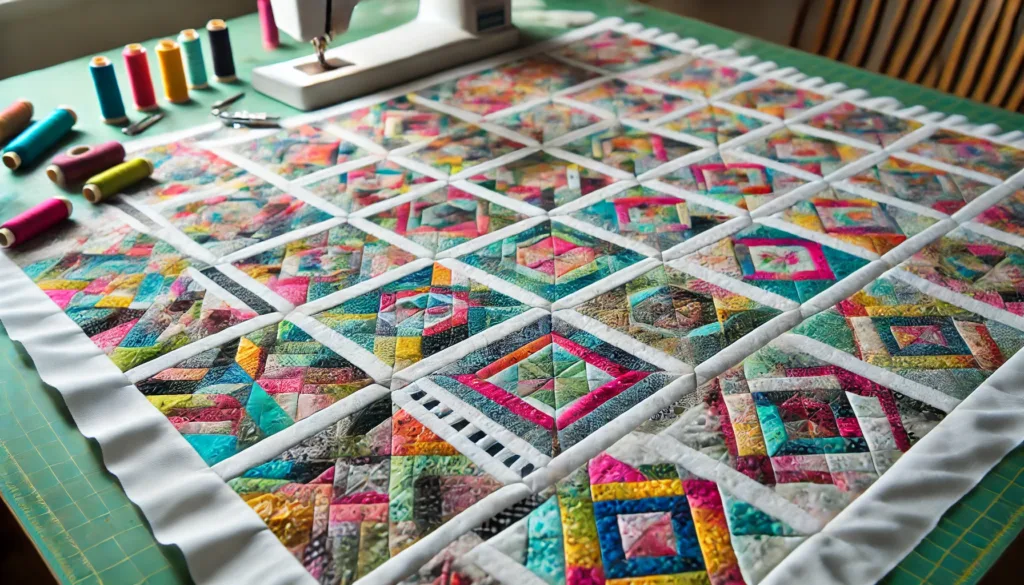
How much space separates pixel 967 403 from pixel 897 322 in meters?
0.17

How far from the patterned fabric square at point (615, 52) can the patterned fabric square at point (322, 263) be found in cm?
87

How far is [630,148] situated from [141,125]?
3.01ft

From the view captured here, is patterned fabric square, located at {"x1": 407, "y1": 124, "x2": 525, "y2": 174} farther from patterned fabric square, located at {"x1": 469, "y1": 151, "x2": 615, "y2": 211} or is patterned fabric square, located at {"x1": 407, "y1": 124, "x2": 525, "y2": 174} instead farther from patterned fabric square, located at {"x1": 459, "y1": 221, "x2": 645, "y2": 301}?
patterned fabric square, located at {"x1": 459, "y1": 221, "x2": 645, "y2": 301}

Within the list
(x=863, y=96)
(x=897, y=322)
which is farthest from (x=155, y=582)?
(x=863, y=96)

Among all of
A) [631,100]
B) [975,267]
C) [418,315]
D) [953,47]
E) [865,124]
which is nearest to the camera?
[418,315]

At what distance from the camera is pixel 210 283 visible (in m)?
1.31

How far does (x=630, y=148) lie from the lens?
1710 millimetres

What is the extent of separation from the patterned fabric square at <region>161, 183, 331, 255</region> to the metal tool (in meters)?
0.33

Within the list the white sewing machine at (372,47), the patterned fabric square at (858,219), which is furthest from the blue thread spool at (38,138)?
the patterned fabric square at (858,219)

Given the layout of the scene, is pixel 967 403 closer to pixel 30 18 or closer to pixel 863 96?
pixel 863 96

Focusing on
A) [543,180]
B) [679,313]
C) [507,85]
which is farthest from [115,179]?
[679,313]

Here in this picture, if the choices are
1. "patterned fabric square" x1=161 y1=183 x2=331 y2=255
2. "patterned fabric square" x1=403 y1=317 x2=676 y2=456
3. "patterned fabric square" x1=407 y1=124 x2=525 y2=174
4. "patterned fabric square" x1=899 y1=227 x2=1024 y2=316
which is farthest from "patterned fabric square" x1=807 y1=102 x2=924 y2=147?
"patterned fabric square" x1=161 y1=183 x2=331 y2=255

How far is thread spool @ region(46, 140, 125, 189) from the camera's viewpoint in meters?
1.57

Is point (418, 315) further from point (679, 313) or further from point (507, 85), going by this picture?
point (507, 85)
